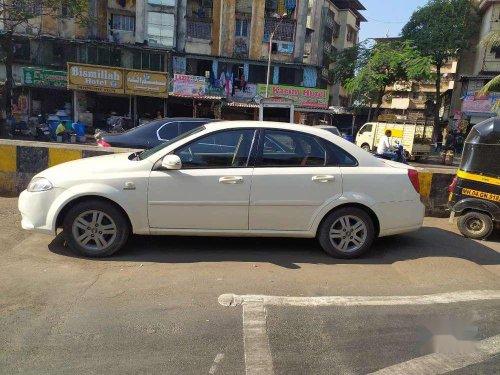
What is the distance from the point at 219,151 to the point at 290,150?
831mm

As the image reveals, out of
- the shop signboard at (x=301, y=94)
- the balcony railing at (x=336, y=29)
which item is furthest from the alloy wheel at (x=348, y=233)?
the balcony railing at (x=336, y=29)

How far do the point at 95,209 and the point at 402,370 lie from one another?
3457mm

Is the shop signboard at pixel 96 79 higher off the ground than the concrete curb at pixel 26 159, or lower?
higher

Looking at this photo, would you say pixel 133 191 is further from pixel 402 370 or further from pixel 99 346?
pixel 402 370

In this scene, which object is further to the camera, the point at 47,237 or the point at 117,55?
the point at 117,55

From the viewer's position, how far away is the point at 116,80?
30453 mm

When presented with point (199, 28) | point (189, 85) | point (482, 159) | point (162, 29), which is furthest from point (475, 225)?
point (199, 28)

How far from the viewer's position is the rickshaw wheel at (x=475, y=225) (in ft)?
21.5

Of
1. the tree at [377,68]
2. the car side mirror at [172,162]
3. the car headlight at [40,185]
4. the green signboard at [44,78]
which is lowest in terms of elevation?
the car headlight at [40,185]

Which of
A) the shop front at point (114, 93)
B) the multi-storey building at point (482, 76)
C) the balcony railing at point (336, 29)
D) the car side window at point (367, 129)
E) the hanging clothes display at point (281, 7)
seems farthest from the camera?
the balcony railing at point (336, 29)

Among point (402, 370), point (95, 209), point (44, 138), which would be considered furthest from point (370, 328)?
point (44, 138)

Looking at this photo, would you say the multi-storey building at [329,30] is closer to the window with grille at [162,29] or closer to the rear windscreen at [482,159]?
the window with grille at [162,29]

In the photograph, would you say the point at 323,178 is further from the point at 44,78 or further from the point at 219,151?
the point at 44,78

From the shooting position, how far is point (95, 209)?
4.87 metres
